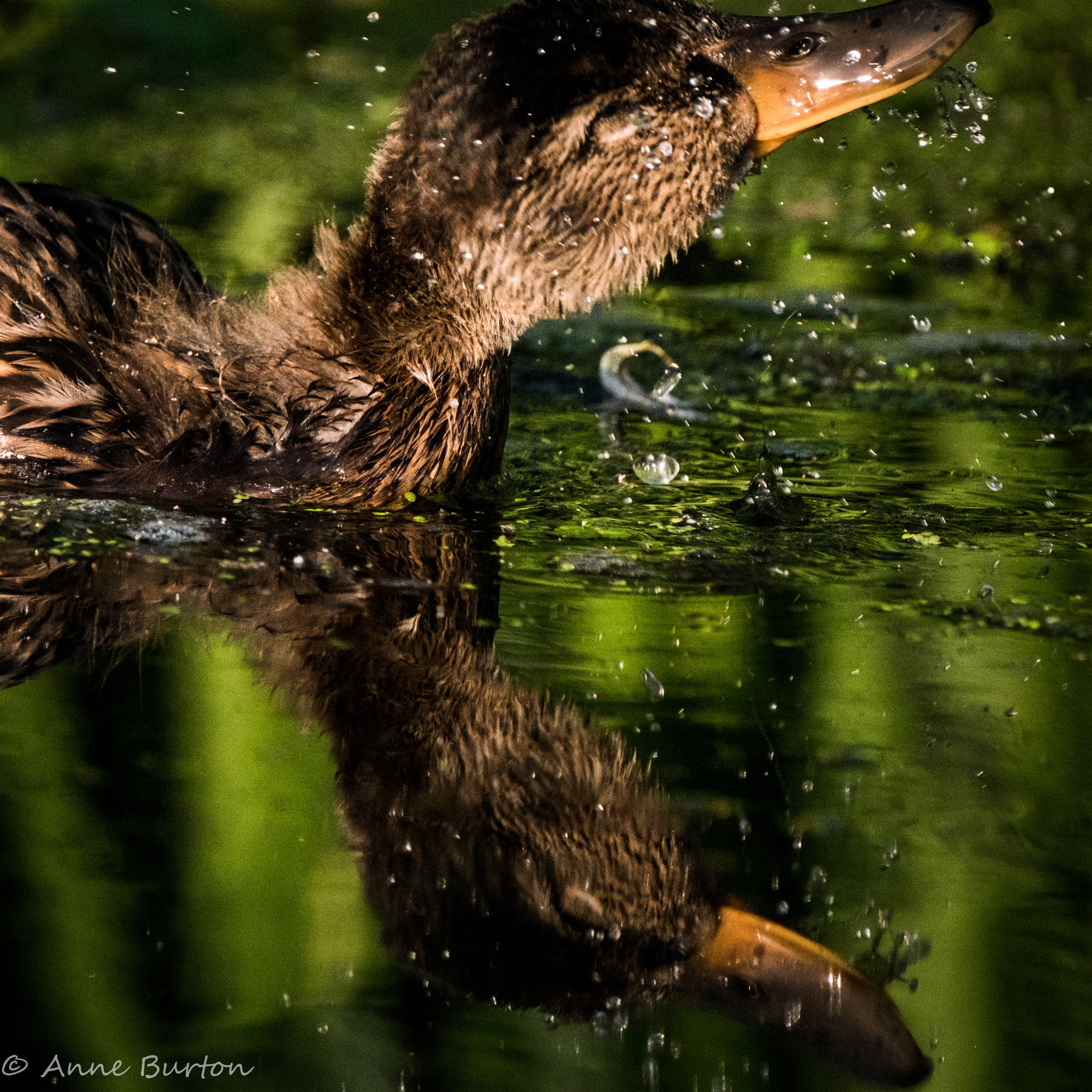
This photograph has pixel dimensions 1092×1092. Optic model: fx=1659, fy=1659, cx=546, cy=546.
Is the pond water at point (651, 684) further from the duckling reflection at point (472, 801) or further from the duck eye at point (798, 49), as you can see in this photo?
the duck eye at point (798, 49)

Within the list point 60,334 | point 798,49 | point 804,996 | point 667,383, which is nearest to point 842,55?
point 798,49

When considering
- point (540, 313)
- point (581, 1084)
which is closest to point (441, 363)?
point (540, 313)

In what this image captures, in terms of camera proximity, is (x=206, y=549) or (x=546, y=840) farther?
(x=206, y=549)

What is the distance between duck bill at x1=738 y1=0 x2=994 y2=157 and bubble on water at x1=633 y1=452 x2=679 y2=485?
106cm

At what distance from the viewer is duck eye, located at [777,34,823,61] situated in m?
4.28

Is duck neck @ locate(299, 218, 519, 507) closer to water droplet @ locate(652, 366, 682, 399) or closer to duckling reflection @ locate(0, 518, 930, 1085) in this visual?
duckling reflection @ locate(0, 518, 930, 1085)

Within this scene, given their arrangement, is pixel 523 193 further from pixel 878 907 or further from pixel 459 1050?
pixel 459 1050

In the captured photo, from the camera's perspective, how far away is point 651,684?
338 centimetres

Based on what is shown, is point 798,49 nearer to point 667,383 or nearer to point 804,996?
point 667,383

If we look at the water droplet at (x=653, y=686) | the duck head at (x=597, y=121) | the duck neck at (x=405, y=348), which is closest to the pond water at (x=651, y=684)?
the water droplet at (x=653, y=686)

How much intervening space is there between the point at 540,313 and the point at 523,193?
38cm

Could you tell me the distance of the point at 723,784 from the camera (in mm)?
2971

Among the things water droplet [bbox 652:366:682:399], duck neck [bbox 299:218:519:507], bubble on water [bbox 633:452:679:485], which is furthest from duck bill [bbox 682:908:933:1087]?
water droplet [bbox 652:366:682:399]

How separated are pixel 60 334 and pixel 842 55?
213cm
